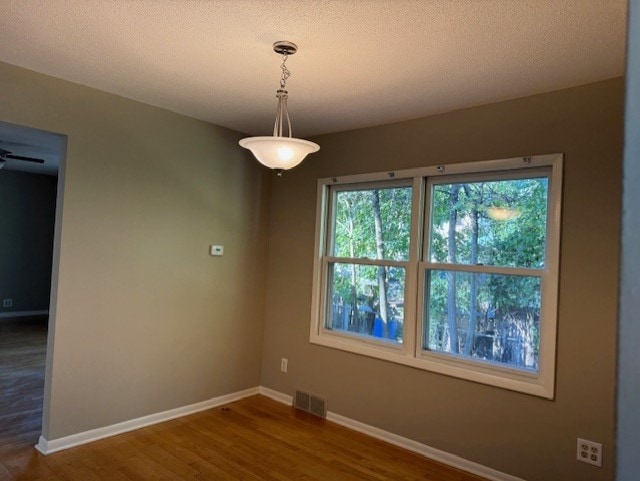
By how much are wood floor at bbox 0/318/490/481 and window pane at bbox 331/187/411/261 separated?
4.98 feet

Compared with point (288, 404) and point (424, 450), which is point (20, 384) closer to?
point (288, 404)

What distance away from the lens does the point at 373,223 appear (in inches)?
154

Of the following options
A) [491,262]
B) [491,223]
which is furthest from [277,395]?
[491,223]

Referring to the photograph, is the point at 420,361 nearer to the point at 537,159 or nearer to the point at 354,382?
the point at 354,382

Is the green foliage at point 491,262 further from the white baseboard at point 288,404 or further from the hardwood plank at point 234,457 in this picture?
the hardwood plank at point 234,457

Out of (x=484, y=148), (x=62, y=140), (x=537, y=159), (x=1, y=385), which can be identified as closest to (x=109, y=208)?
(x=62, y=140)

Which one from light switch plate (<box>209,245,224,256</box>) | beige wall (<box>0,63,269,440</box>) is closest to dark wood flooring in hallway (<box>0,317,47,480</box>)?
beige wall (<box>0,63,269,440</box>)

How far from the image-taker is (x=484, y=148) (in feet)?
10.5

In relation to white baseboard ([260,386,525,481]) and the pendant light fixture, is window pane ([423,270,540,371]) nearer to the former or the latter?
white baseboard ([260,386,525,481])

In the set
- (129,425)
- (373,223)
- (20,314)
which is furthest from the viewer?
(20,314)

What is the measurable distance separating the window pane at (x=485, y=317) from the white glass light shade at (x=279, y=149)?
1.65 meters

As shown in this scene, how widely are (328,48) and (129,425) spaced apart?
10.2 feet

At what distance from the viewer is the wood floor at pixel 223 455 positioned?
9.37ft

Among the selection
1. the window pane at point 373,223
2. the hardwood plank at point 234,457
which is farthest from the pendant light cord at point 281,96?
the hardwood plank at point 234,457
